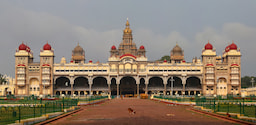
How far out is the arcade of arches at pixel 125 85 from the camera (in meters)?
112

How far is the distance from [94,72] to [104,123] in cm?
8800

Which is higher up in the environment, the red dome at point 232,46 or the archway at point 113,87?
the red dome at point 232,46

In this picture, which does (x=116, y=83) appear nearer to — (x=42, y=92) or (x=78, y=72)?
(x=78, y=72)

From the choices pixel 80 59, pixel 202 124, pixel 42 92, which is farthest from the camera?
pixel 80 59

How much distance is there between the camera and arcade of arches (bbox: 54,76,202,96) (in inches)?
4397

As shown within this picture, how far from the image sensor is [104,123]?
24.4m

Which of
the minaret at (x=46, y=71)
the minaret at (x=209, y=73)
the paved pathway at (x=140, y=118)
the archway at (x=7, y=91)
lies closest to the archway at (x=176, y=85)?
the minaret at (x=209, y=73)

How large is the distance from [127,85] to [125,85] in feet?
2.24

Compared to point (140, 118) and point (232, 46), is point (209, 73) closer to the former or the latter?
point (232, 46)

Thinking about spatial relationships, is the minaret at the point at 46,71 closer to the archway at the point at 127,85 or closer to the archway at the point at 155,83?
the archway at the point at 127,85

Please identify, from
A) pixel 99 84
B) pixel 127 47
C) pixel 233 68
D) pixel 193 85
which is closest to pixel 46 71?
pixel 99 84

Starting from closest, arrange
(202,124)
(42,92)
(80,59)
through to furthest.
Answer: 1. (202,124)
2. (42,92)
3. (80,59)

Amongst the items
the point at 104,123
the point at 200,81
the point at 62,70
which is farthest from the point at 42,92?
the point at 104,123

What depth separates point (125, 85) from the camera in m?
118
